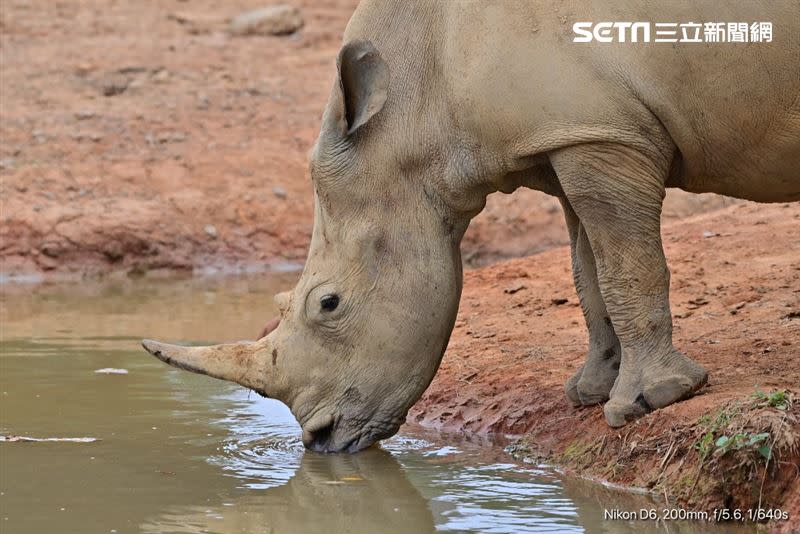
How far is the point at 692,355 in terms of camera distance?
7195 mm

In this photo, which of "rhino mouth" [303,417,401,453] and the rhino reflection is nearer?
the rhino reflection

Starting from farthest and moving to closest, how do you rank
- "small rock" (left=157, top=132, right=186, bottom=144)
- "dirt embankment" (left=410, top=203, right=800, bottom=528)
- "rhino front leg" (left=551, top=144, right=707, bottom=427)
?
"small rock" (left=157, top=132, right=186, bottom=144)
"rhino front leg" (left=551, top=144, right=707, bottom=427)
"dirt embankment" (left=410, top=203, right=800, bottom=528)

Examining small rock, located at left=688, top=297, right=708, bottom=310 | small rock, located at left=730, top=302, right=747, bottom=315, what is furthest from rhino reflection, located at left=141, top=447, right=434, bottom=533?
small rock, located at left=688, top=297, right=708, bottom=310

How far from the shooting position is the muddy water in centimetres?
582

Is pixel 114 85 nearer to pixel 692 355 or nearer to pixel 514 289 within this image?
pixel 514 289

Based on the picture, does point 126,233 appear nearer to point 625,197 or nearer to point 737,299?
point 737,299

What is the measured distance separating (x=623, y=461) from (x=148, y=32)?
46.4 ft

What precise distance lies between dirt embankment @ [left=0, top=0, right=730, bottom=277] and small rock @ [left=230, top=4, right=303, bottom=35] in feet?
2.26

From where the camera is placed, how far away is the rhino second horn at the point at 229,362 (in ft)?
22.0

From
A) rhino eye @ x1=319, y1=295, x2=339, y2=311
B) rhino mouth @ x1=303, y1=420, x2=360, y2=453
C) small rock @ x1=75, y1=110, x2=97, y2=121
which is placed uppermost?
small rock @ x1=75, y1=110, x2=97, y2=121

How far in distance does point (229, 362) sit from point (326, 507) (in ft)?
3.16

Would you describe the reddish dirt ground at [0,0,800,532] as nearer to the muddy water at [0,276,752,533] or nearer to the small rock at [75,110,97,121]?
the small rock at [75,110,97,121]

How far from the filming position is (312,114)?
54.5ft

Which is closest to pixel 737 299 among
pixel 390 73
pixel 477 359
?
pixel 477 359
